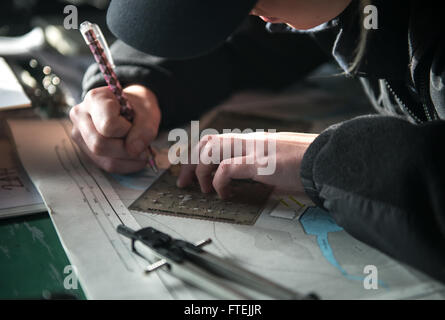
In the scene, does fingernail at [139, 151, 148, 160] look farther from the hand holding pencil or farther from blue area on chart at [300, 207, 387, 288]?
blue area on chart at [300, 207, 387, 288]

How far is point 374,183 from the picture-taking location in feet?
1.32

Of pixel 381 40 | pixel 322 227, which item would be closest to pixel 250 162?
pixel 322 227

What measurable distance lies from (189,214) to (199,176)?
0.06m

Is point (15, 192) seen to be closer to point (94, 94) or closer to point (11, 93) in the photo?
point (94, 94)

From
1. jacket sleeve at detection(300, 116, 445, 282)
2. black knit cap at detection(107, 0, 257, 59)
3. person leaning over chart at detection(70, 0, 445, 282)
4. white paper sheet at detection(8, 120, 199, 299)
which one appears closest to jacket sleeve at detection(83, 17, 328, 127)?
person leaning over chart at detection(70, 0, 445, 282)

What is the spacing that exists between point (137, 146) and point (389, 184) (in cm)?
33

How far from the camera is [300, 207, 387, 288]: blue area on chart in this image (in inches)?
17.0

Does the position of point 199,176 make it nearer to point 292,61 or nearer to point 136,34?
point 136,34

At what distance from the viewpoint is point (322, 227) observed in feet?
1.58

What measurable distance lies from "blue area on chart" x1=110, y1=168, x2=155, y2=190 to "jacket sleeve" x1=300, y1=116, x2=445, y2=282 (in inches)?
9.0

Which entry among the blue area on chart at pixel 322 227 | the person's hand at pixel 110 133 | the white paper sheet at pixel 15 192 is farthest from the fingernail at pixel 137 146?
the blue area on chart at pixel 322 227

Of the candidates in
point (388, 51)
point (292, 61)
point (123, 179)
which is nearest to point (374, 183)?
point (388, 51)

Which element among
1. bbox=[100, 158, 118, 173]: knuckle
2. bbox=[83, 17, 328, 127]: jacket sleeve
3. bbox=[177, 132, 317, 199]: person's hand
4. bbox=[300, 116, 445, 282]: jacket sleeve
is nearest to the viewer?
bbox=[300, 116, 445, 282]: jacket sleeve

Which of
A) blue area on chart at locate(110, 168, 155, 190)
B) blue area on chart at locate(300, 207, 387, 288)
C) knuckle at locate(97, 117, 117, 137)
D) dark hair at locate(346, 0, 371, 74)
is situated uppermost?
dark hair at locate(346, 0, 371, 74)
